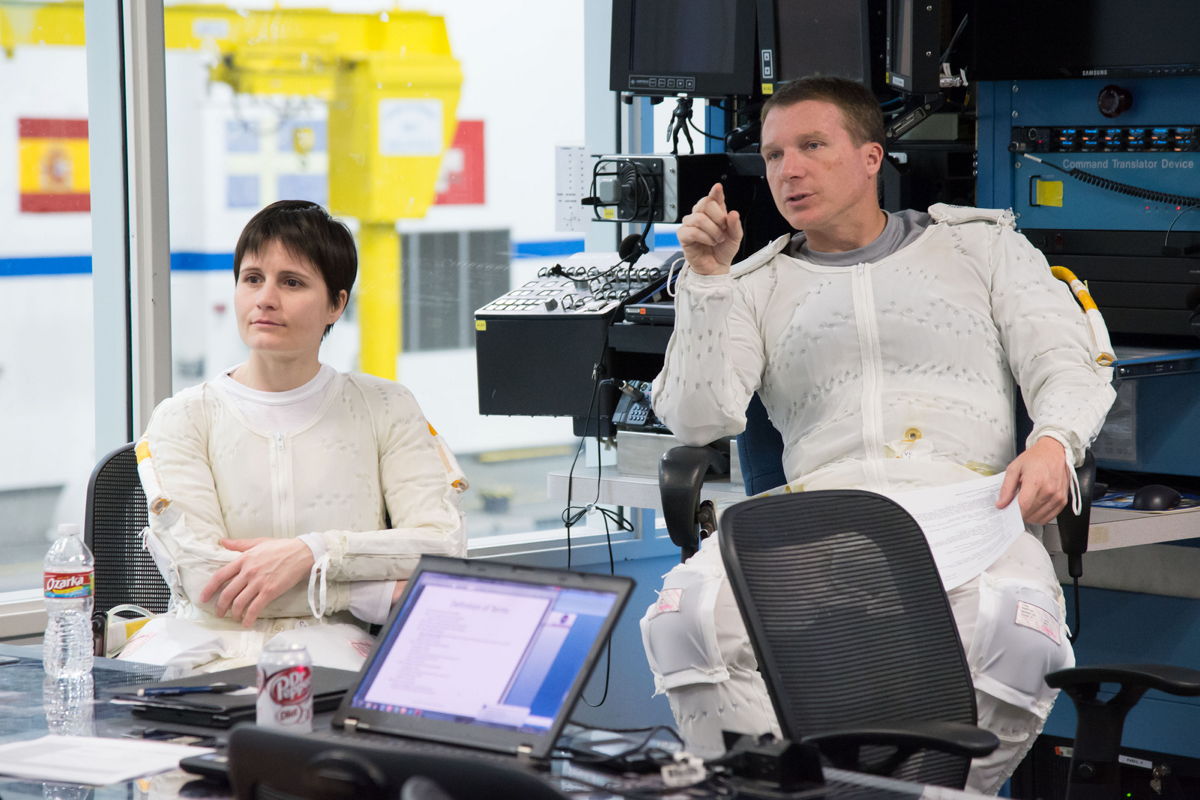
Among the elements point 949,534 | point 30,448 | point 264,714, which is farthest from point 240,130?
point 264,714

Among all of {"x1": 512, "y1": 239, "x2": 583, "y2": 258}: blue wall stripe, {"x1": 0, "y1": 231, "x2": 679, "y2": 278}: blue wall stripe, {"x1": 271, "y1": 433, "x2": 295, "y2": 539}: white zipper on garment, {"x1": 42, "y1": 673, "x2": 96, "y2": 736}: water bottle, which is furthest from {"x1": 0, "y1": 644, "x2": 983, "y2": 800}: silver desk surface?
{"x1": 512, "y1": 239, "x2": 583, "y2": 258}: blue wall stripe

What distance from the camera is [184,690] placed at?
172 centimetres

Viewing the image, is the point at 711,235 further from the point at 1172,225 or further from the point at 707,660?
the point at 1172,225

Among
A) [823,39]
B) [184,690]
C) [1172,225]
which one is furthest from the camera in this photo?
[823,39]

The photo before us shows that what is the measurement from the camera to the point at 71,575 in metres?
1.96

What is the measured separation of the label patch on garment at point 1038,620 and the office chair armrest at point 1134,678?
0.36 meters

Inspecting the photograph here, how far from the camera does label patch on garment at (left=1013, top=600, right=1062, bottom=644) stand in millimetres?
2260

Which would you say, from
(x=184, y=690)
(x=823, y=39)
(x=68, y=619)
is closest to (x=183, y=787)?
(x=184, y=690)

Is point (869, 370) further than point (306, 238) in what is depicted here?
Yes

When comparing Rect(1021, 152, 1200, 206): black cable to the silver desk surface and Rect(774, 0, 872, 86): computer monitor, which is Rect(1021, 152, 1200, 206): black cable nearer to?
Rect(774, 0, 872, 86): computer monitor

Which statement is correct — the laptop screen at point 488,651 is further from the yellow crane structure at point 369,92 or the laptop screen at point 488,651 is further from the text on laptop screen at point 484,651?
the yellow crane structure at point 369,92

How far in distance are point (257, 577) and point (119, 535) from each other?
0.40m

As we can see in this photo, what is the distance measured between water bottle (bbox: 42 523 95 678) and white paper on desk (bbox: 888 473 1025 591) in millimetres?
1196

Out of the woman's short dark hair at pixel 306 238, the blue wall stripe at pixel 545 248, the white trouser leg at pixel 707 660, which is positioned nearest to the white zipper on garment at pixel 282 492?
the woman's short dark hair at pixel 306 238
